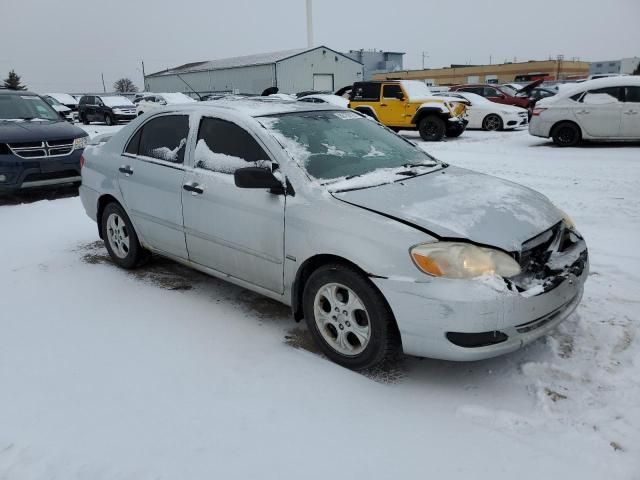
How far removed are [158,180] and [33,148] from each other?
15.6ft

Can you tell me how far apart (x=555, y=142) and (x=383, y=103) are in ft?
17.8

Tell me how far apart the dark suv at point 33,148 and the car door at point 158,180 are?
156 inches

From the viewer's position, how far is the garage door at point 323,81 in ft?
147

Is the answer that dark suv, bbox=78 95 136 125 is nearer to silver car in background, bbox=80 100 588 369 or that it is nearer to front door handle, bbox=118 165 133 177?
front door handle, bbox=118 165 133 177

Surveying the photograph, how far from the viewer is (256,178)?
329 centimetres

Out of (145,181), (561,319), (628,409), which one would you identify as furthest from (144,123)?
(628,409)

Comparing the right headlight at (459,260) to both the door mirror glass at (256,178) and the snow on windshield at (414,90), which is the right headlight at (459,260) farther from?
the snow on windshield at (414,90)

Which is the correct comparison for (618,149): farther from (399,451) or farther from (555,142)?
(399,451)

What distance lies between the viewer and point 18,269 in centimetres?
504

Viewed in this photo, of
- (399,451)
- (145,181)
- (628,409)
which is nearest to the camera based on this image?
(399,451)

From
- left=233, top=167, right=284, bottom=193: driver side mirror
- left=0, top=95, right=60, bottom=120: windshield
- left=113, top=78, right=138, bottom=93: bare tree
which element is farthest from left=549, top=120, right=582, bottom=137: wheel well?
left=113, top=78, right=138, bottom=93: bare tree

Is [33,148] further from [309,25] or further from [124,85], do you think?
[124,85]

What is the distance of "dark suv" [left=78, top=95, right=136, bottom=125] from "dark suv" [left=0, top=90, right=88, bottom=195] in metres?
16.0

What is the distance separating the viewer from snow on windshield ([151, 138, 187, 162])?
419 centimetres
